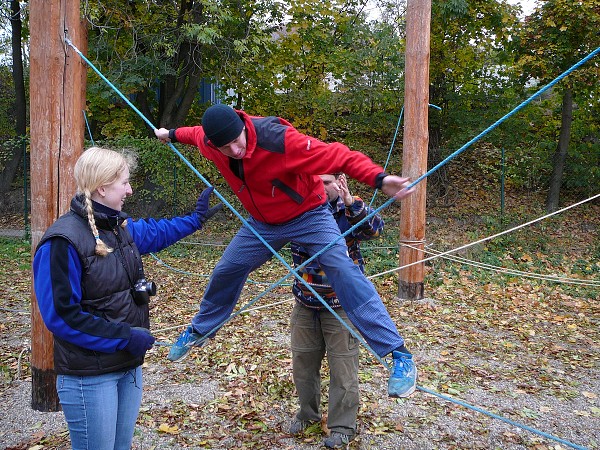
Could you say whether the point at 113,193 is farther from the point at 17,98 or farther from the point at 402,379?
the point at 17,98

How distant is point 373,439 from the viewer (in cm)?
359

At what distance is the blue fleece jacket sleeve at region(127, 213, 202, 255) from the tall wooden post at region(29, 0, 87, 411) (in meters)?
1.15

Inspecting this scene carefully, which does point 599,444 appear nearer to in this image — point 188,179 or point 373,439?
point 373,439

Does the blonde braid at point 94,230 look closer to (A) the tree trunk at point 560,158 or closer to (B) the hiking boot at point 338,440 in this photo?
(B) the hiking boot at point 338,440

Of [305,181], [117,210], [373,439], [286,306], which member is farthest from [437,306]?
[117,210]

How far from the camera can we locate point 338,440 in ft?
11.2

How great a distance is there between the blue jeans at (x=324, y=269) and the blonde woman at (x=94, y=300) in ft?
3.42

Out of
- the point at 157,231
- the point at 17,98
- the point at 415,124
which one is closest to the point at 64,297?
the point at 157,231

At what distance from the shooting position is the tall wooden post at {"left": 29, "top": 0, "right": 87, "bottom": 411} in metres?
3.61

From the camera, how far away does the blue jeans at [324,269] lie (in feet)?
9.75

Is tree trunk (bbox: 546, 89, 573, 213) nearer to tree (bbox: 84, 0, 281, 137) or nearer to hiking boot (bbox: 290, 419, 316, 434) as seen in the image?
tree (bbox: 84, 0, 281, 137)

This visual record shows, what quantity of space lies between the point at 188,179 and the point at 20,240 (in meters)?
3.20

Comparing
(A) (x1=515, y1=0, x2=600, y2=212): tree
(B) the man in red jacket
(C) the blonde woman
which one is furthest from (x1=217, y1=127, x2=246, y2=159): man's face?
(A) (x1=515, y1=0, x2=600, y2=212): tree

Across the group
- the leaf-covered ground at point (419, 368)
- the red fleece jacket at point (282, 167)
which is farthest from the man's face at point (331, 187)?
the leaf-covered ground at point (419, 368)
